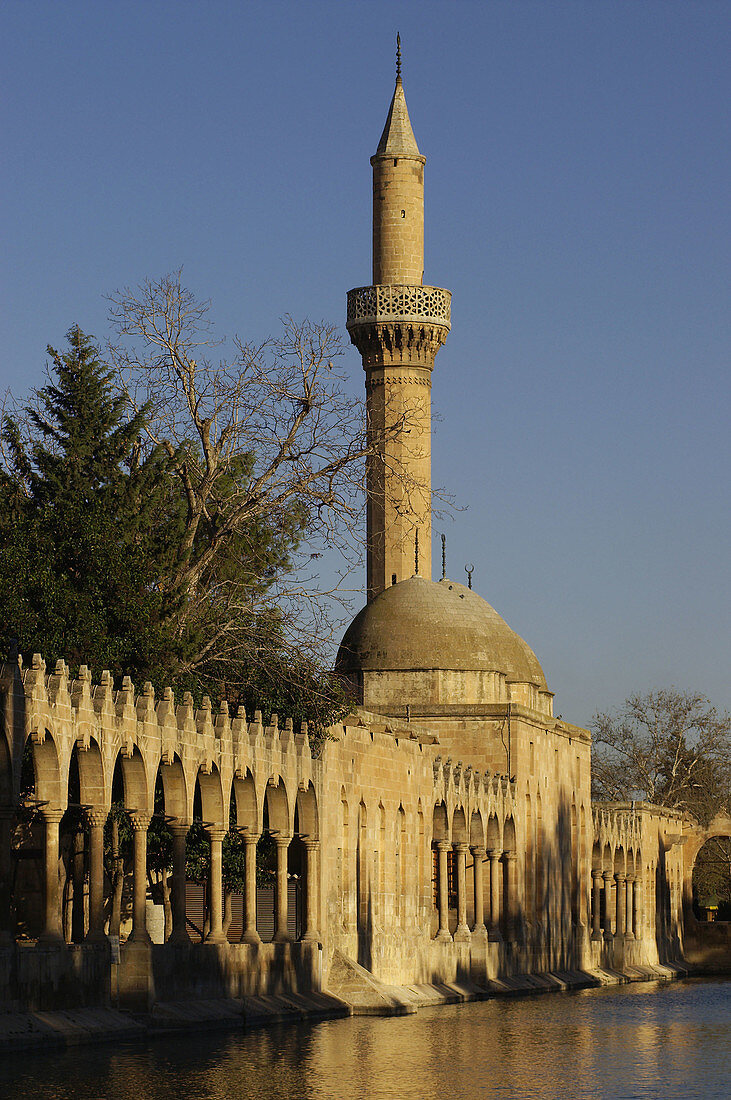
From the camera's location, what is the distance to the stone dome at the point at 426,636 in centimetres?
4388

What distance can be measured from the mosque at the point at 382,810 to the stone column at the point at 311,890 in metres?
0.04

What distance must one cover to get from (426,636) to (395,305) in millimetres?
13430

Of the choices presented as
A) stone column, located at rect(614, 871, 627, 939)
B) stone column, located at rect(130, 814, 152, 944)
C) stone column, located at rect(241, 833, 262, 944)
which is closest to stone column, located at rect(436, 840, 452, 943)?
stone column, located at rect(241, 833, 262, 944)

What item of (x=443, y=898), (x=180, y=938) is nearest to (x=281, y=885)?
(x=180, y=938)

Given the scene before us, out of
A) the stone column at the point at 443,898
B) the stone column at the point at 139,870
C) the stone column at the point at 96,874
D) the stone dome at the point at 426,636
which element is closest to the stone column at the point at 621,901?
the stone dome at the point at 426,636

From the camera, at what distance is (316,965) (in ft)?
94.0

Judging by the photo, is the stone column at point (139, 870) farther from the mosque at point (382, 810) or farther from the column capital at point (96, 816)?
the column capital at point (96, 816)

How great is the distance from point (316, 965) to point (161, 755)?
633cm

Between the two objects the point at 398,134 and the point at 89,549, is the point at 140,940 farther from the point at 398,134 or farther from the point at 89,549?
the point at 398,134

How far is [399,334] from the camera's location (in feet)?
176

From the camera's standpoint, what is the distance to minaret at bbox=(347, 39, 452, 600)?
53.0m

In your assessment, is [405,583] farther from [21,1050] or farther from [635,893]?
[21,1050]

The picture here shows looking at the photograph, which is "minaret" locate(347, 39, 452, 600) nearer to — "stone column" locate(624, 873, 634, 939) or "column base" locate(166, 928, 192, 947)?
"stone column" locate(624, 873, 634, 939)

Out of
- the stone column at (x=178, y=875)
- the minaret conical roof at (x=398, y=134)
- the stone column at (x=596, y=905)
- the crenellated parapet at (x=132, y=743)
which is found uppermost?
the minaret conical roof at (x=398, y=134)
